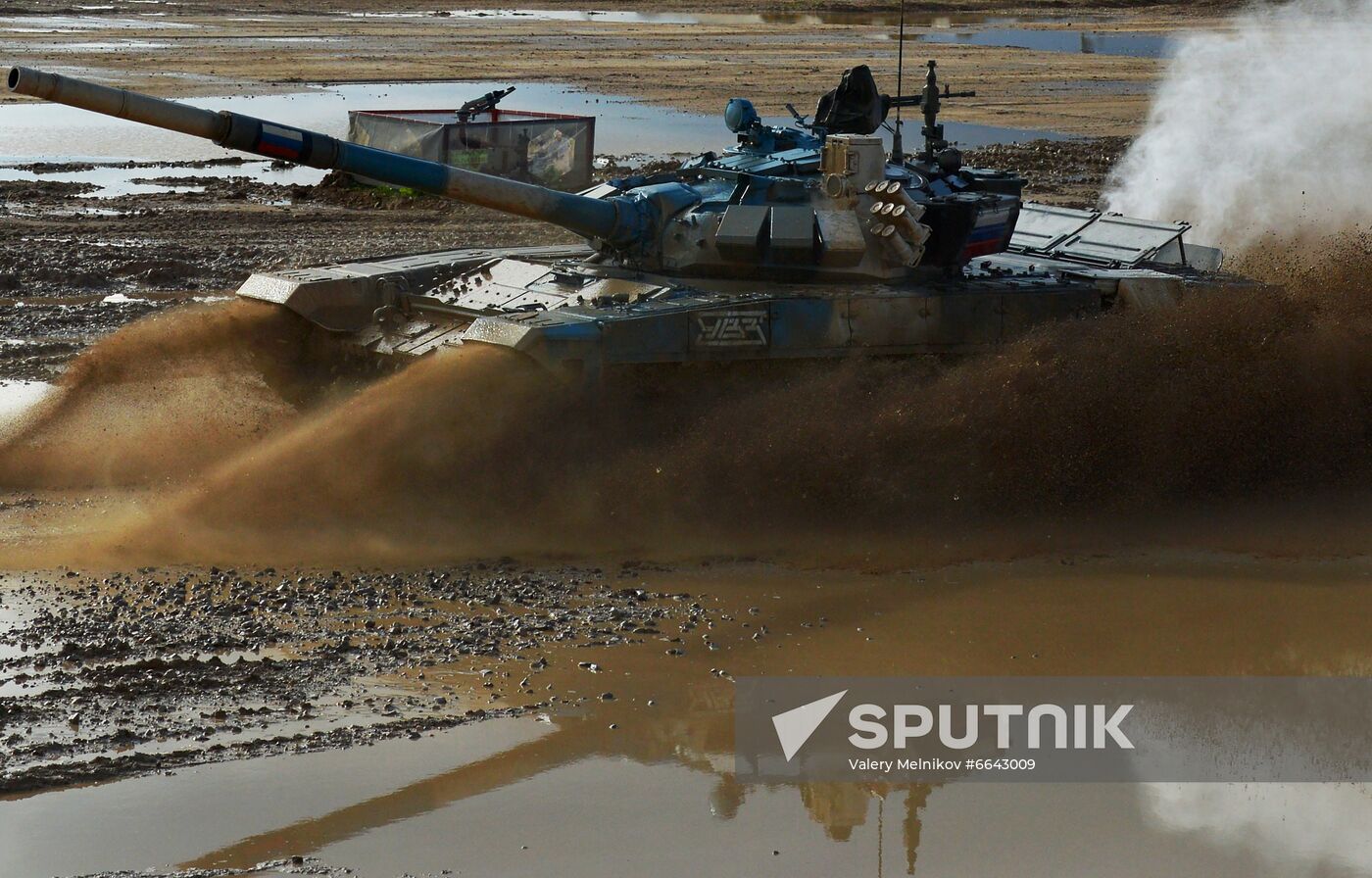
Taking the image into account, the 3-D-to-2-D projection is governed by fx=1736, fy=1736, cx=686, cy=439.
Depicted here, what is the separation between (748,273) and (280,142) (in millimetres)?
3378

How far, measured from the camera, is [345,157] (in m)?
10.5

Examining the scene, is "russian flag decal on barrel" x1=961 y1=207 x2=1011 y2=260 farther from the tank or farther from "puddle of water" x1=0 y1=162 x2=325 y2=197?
"puddle of water" x1=0 y1=162 x2=325 y2=197

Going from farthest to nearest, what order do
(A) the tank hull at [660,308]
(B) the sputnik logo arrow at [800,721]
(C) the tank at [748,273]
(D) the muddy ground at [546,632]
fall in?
(C) the tank at [748,273]
(A) the tank hull at [660,308]
(B) the sputnik logo arrow at [800,721]
(D) the muddy ground at [546,632]

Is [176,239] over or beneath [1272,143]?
beneath

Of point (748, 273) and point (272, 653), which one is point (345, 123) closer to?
point (748, 273)

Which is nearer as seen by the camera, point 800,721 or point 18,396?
point 800,721

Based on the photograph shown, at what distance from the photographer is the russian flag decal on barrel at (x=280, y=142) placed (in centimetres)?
1009

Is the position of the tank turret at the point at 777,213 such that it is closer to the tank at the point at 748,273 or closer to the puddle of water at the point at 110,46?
the tank at the point at 748,273

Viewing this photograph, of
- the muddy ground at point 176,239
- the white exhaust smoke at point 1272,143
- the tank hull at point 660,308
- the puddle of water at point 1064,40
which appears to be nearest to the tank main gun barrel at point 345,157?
the tank hull at point 660,308

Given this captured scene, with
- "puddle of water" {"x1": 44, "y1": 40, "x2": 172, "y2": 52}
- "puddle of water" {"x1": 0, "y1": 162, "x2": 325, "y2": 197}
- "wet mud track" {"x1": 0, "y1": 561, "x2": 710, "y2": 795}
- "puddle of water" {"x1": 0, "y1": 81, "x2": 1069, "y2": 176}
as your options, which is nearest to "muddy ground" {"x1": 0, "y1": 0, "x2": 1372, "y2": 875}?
"wet mud track" {"x1": 0, "y1": 561, "x2": 710, "y2": 795}

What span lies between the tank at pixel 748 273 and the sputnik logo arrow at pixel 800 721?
124 inches

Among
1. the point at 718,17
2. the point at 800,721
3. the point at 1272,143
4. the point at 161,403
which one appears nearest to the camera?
the point at 800,721

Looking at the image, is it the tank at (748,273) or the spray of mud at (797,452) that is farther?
the tank at (748,273)

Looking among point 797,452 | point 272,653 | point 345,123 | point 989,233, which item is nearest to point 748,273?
point 797,452
